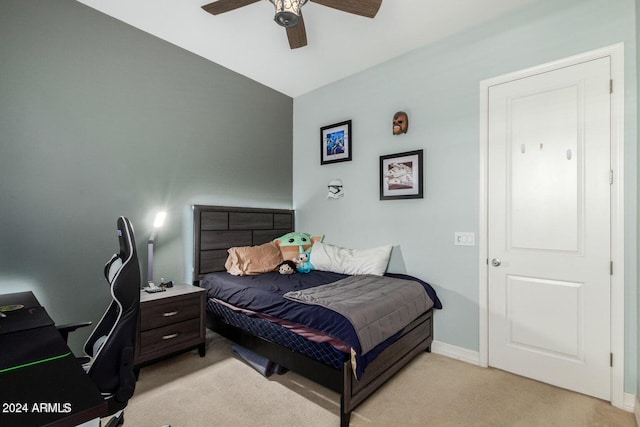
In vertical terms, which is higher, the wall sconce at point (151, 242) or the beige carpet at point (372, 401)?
the wall sconce at point (151, 242)

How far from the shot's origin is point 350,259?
3.08m

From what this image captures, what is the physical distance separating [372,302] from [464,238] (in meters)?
1.13

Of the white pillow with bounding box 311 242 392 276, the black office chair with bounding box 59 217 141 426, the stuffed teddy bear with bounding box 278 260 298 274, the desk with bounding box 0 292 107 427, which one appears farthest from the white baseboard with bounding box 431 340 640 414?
the desk with bounding box 0 292 107 427

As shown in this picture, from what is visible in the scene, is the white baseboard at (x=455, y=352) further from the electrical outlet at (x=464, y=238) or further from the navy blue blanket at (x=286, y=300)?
the electrical outlet at (x=464, y=238)

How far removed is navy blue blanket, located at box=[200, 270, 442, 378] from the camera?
6.01ft

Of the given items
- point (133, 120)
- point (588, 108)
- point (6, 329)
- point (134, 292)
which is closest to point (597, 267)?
point (588, 108)

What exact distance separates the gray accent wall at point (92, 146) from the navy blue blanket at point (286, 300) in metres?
0.63

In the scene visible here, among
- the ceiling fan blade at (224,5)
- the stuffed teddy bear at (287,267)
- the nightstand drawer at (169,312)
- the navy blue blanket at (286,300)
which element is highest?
the ceiling fan blade at (224,5)

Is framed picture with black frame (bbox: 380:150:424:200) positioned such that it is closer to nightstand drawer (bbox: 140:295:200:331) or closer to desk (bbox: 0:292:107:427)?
nightstand drawer (bbox: 140:295:200:331)

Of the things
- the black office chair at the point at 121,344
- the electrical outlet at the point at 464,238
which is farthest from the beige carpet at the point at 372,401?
the electrical outlet at the point at 464,238

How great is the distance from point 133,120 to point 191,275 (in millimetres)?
1552

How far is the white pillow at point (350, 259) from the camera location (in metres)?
2.93

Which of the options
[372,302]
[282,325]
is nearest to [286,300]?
[282,325]

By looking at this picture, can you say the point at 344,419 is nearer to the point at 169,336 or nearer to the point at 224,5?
the point at 169,336
